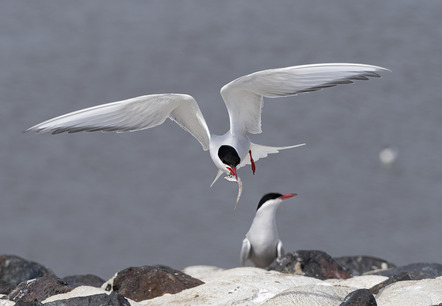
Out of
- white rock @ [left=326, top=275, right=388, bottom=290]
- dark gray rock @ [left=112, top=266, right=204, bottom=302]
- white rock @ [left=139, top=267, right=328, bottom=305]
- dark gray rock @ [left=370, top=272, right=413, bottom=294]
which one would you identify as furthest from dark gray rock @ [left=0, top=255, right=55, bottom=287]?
dark gray rock @ [left=370, top=272, right=413, bottom=294]

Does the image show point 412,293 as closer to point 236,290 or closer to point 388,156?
point 236,290

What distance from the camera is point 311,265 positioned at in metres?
5.57

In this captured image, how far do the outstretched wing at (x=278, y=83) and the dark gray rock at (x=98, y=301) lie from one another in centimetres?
130

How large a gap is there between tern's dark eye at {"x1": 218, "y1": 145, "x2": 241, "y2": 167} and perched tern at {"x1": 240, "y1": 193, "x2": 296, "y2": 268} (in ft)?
11.1

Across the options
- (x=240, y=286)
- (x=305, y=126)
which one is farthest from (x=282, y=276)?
(x=305, y=126)

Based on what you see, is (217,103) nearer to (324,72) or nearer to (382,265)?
(382,265)

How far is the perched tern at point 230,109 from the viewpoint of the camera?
12.7 feet

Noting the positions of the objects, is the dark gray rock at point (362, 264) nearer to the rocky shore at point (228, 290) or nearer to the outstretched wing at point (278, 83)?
the rocky shore at point (228, 290)

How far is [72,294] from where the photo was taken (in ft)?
13.4

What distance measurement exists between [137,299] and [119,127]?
106 centimetres

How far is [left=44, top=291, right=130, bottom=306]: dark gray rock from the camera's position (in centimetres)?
359

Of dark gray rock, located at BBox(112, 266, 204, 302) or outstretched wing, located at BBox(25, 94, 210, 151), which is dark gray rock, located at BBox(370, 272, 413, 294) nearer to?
dark gray rock, located at BBox(112, 266, 204, 302)

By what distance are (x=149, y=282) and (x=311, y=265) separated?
1.53m

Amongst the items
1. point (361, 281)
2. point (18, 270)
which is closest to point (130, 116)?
point (361, 281)
